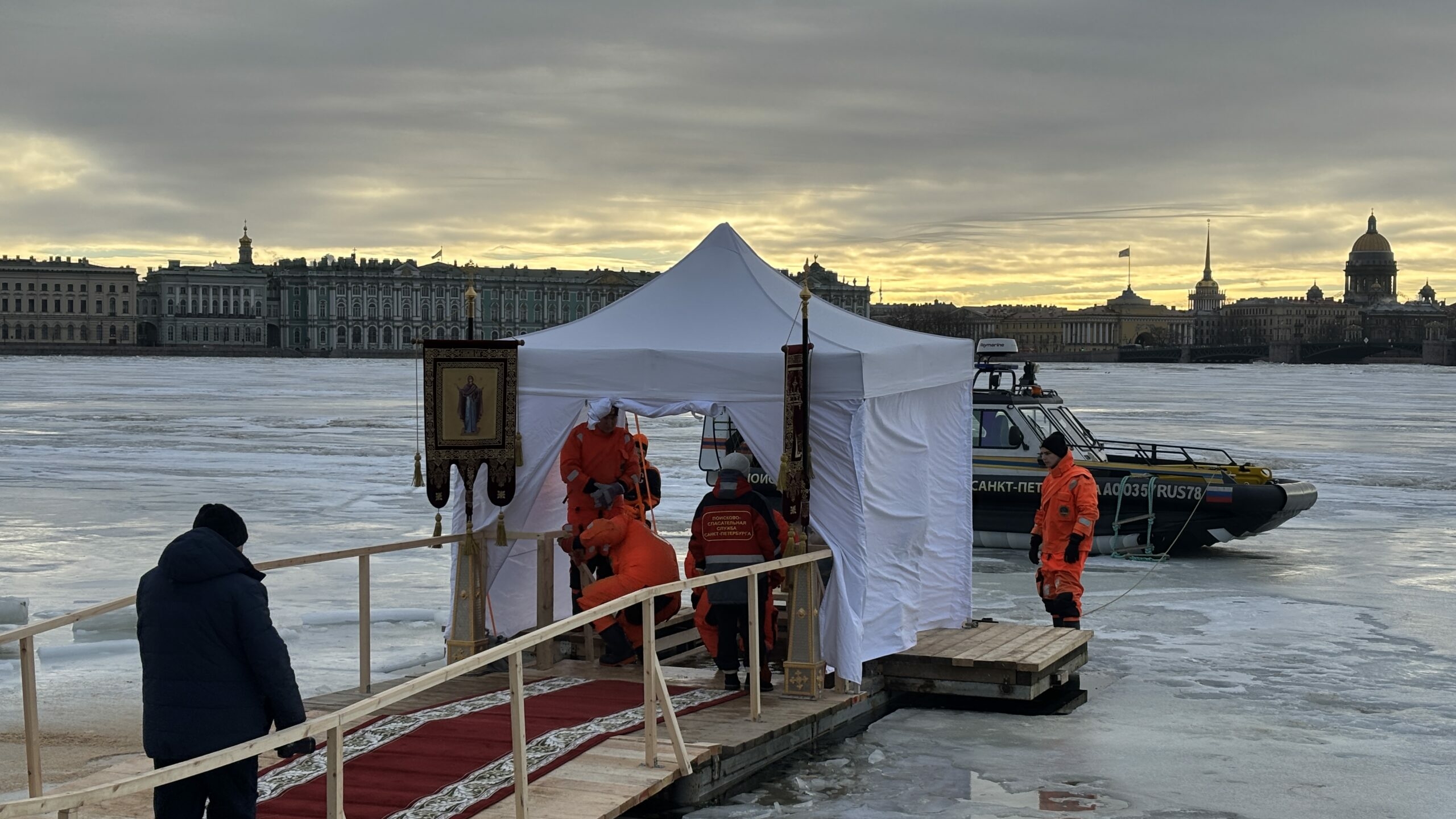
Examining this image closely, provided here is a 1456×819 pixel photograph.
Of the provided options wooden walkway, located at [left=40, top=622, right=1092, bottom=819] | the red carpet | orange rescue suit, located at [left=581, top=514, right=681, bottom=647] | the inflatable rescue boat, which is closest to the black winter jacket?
the red carpet

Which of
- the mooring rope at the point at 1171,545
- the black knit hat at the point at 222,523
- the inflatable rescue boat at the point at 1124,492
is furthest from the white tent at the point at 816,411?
the inflatable rescue boat at the point at 1124,492

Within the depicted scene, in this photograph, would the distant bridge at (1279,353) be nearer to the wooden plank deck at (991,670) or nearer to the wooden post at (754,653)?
the wooden plank deck at (991,670)

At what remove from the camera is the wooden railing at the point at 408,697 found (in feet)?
15.3

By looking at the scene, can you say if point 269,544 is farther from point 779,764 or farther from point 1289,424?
point 1289,424

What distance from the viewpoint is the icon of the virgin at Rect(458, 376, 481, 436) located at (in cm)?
959

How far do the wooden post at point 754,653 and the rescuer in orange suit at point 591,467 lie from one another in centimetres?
158

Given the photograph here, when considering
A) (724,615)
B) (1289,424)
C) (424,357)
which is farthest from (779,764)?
(1289,424)

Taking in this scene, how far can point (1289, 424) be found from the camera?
43.3 metres

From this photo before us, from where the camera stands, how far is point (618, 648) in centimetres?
963

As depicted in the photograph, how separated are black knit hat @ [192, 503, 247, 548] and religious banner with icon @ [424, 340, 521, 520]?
378cm

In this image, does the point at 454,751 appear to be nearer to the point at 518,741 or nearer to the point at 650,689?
the point at 650,689

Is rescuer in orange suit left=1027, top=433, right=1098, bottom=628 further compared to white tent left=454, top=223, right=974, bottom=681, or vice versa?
rescuer in orange suit left=1027, top=433, right=1098, bottom=628

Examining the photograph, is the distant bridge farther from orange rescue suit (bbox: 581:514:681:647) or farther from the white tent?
orange rescue suit (bbox: 581:514:681:647)

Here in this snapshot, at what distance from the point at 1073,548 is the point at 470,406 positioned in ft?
14.3
